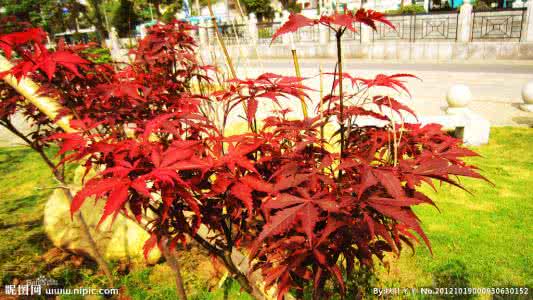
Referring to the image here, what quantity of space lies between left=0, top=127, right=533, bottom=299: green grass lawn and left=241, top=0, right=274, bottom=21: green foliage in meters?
30.8

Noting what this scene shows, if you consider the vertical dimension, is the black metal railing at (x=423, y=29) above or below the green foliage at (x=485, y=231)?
above

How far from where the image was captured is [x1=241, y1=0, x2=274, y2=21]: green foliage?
3247cm

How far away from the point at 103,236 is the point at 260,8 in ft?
108

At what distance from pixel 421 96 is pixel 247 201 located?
8895 mm

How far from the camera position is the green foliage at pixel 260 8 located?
1278 inches

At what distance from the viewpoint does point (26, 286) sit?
3.10m

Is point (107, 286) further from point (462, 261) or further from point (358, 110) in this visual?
point (462, 261)

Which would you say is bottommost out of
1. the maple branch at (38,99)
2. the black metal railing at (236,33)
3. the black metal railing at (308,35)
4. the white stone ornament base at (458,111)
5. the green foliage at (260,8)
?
the white stone ornament base at (458,111)

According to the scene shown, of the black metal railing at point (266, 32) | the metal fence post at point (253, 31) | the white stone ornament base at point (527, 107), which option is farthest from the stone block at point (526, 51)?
the black metal railing at point (266, 32)

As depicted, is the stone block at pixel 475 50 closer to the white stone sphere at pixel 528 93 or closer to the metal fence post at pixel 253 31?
the white stone sphere at pixel 528 93

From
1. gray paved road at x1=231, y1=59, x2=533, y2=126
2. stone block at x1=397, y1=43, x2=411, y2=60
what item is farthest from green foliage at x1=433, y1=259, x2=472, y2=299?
stone block at x1=397, y1=43, x2=411, y2=60

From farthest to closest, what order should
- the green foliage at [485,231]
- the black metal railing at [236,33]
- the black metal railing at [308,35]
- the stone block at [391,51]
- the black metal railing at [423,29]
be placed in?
the black metal railing at [308,35] → the black metal railing at [423,29] → the stone block at [391,51] → the green foliage at [485,231] → the black metal railing at [236,33]

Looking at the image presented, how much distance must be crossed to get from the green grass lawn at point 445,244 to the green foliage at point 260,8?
101 feet

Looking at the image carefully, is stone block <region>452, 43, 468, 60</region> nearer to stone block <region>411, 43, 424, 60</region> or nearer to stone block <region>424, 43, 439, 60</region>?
stone block <region>424, 43, 439, 60</region>
